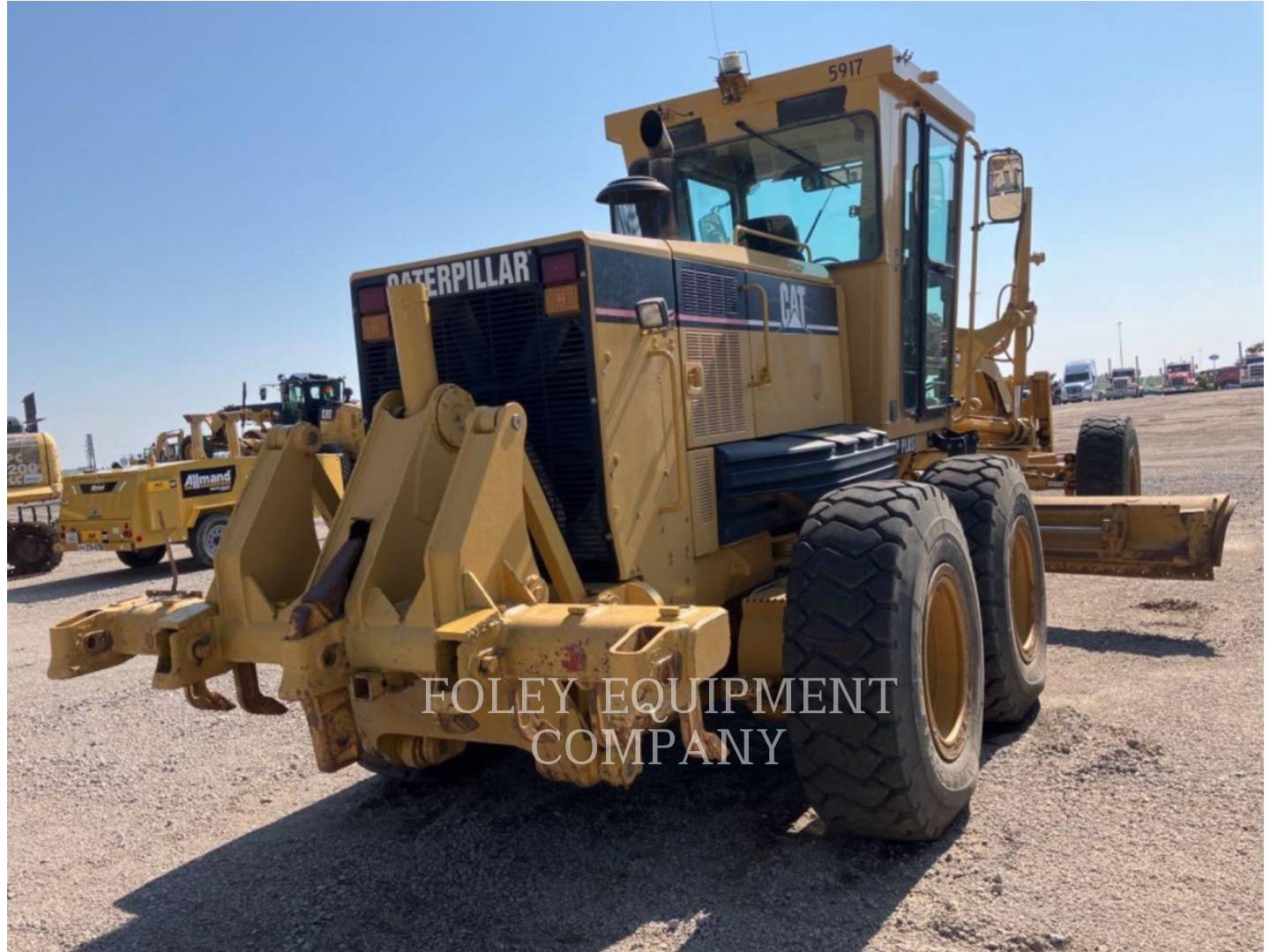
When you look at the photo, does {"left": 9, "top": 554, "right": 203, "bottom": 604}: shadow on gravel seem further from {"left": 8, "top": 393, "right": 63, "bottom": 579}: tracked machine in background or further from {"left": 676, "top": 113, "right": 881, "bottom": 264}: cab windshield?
{"left": 676, "top": 113, "right": 881, "bottom": 264}: cab windshield

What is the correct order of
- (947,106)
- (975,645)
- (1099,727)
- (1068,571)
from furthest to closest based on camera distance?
(1068,571), (947,106), (1099,727), (975,645)

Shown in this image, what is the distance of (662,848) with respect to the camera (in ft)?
12.6

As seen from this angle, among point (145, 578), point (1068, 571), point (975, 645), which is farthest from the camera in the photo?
point (145, 578)

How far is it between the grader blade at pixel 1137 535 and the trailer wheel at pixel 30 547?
47.1 ft

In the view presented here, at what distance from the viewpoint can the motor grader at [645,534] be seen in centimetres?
322

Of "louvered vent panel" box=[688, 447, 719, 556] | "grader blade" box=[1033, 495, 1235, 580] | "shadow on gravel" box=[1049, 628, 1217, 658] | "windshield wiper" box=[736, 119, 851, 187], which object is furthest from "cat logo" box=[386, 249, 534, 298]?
→ "grader blade" box=[1033, 495, 1235, 580]

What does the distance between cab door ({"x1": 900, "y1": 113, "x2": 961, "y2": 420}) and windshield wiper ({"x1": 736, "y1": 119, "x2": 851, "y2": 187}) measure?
485 millimetres

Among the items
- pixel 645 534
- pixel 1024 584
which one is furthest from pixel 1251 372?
pixel 645 534

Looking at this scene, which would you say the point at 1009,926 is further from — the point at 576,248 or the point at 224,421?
the point at 224,421

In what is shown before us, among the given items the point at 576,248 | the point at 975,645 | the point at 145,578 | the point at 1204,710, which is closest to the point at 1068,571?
the point at 1204,710

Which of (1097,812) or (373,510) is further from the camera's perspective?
(1097,812)

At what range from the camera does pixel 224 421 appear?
48.8 ft

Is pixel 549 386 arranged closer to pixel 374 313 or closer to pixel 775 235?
pixel 374 313

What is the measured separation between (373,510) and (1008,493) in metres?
3.05
